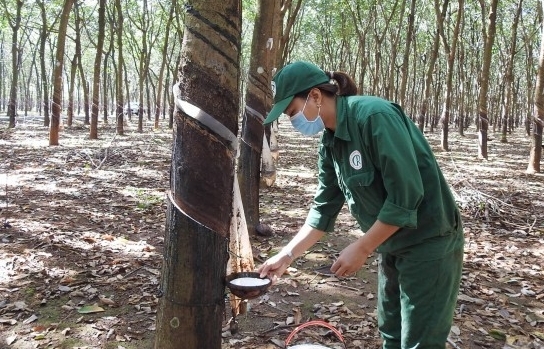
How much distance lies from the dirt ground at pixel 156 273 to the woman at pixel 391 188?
4.84ft

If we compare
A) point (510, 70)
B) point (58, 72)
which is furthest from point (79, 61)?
point (510, 70)

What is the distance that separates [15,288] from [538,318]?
428cm

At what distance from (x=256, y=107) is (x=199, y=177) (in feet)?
11.7

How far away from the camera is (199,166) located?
1.84m

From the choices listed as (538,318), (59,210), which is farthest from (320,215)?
(59,210)

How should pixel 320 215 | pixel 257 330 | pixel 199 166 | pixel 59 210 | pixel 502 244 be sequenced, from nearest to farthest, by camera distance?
pixel 199 166
pixel 320 215
pixel 257 330
pixel 502 244
pixel 59 210

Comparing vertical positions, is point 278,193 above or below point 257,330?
above

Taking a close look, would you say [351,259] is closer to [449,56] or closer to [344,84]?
[344,84]

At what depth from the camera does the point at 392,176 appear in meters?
1.70

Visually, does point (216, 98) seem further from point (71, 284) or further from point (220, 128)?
point (71, 284)

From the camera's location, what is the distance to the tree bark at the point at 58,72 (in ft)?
37.8

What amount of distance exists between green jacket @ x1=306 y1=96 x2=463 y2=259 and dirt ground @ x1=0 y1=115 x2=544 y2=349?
1.63 meters

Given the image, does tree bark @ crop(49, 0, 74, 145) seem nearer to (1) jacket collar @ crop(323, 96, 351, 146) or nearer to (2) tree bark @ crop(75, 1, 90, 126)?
(2) tree bark @ crop(75, 1, 90, 126)

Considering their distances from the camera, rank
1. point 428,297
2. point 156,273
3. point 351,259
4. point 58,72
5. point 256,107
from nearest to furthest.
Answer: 1. point 351,259
2. point 428,297
3. point 156,273
4. point 256,107
5. point 58,72
